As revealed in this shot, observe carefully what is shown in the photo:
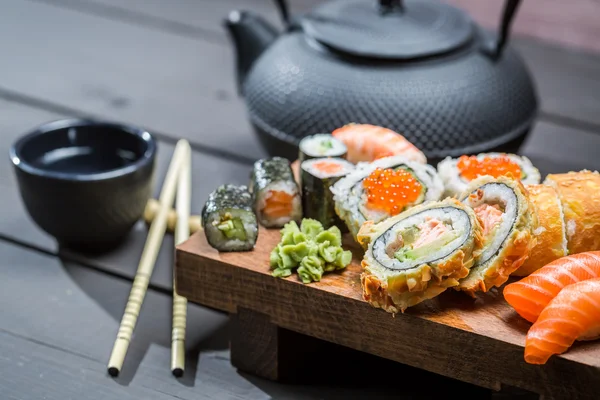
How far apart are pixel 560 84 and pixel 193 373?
1.28m

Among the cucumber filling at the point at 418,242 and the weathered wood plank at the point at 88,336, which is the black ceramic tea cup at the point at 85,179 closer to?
the weathered wood plank at the point at 88,336

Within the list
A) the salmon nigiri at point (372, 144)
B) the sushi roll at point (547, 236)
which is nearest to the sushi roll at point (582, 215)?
the sushi roll at point (547, 236)

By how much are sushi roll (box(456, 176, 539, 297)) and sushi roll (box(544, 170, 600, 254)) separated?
0.20ft

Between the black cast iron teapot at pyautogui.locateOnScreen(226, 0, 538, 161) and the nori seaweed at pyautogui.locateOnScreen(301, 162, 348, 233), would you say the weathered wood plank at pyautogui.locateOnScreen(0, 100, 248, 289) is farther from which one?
the nori seaweed at pyautogui.locateOnScreen(301, 162, 348, 233)

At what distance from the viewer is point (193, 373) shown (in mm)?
1142

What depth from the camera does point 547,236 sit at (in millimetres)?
1034

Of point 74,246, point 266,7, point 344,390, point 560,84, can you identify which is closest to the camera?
point 344,390

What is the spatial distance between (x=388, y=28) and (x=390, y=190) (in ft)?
1.54

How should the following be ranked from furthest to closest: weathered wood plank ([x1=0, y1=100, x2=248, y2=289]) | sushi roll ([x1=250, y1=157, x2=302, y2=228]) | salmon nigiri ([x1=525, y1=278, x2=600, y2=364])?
1. weathered wood plank ([x1=0, y1=100, x2=248, y2=289])
2. sushi roll ([x1=250, y1=157, x2=302, y2=228])
3. salmon nigiri ([x1=525, y1=278, x2=600, y2=364])

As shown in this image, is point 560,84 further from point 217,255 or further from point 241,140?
point 217,255

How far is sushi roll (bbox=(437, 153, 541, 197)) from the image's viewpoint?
3.75ft

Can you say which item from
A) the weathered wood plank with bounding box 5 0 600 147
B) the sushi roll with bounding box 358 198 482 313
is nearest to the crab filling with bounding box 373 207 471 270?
the sushi roll with bounding box 358 198 482 313

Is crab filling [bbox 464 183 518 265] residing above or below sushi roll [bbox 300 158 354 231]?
above

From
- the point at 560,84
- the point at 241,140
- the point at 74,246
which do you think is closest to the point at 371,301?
the point at 74,246
